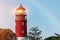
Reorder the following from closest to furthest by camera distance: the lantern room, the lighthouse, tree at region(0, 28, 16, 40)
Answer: tree at region(0, 28, 16, 40)
the lighthouse
the lantern room

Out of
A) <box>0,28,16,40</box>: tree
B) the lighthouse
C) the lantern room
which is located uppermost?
the lantern room

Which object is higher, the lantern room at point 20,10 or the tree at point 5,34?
the lantern room at point 20,10

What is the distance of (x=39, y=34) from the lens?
11125cm

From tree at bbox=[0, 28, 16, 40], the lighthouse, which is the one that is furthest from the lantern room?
tree at bbox=[0, 28, 16, 40]

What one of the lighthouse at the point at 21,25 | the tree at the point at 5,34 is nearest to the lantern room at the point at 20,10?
the lighthouse at the point at 21,25

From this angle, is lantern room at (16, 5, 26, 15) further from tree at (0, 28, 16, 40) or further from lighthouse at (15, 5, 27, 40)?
tree at (0, 28, 16, 40)

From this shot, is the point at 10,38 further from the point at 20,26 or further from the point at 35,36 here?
the point at 35,36

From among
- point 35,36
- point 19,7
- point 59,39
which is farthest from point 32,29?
point 59,39

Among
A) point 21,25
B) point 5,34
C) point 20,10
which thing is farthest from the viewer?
point 20,10

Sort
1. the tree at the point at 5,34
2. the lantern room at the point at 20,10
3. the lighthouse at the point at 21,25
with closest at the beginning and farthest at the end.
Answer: the tree at the point at 5,34, the lighthouse at the point at 21,25, the lantern room at the point at 20,10

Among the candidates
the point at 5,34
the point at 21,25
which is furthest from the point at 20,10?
the point at 5,34

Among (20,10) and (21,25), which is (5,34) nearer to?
(21,25)

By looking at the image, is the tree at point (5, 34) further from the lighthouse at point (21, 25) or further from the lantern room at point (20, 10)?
the lantern room at point (20, 10)

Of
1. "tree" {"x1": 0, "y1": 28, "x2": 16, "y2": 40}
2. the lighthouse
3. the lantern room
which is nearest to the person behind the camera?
"tree" {"x1": 0, "y1": 28, "x2": 16, "y2": 40}
